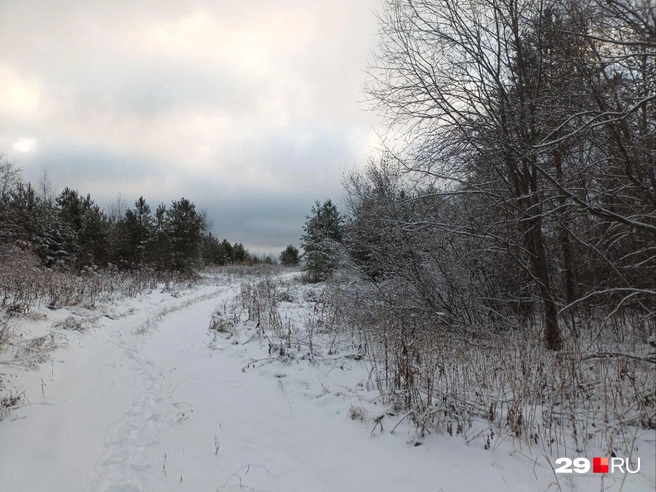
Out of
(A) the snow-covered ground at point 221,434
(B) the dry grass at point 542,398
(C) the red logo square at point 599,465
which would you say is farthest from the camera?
(B) the dry grass at point 542,398

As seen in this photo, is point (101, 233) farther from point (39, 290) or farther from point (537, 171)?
point (537, 171)

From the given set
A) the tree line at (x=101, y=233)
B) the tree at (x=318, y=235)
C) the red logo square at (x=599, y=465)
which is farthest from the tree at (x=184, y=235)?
the red logo square at (x=599, y=465)

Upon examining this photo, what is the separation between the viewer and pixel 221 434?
11.8ft

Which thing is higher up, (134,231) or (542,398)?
(134,231)

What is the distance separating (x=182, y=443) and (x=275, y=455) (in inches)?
39.3

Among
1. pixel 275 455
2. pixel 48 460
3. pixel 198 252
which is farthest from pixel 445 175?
pixel 198 252

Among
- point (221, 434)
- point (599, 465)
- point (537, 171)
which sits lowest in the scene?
point (221, 434)

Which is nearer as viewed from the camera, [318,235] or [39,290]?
[39,290]

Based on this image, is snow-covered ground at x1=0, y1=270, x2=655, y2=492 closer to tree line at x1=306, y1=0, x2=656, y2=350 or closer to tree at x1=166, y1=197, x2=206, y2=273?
tree line at x1=306, y1=0, x2=656, y2=350

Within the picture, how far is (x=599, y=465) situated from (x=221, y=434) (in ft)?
11.4

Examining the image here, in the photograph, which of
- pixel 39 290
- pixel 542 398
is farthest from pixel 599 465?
pixel 39 290

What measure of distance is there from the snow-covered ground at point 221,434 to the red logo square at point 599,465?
0.26 feet

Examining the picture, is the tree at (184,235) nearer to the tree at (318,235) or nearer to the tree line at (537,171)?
the tree at (318,235)

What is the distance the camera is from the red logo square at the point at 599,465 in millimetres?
2562
